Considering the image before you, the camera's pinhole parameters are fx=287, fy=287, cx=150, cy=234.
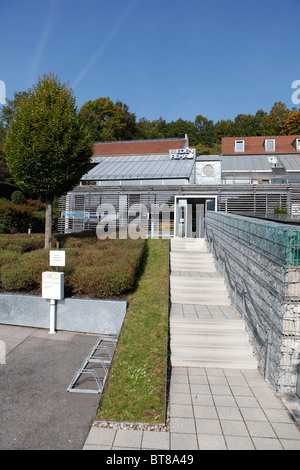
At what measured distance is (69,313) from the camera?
605 cm

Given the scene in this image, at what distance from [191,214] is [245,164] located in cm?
1433

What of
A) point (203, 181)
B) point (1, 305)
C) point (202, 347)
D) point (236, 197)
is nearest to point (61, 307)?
point (1, 305)

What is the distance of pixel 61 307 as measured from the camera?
6.08 m

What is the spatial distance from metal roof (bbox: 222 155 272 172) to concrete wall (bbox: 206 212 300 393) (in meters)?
23.0

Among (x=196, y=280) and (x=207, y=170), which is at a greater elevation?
(x=207, y=170)

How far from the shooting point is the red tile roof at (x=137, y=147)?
28.8 m

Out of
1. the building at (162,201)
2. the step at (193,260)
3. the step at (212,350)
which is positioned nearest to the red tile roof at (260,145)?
the building at (162,201)

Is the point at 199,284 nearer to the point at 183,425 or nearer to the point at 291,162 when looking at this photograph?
the point at 183,425

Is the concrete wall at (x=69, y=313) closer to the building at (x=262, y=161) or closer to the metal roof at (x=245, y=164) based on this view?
the building at (x=262, y=161)

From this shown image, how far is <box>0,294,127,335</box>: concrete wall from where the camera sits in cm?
593

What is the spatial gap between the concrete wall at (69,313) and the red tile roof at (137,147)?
2358 cm

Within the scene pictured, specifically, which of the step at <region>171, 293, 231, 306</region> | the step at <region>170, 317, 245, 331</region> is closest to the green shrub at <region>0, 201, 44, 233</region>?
the step at <region>171, 293, 231, 306</region>

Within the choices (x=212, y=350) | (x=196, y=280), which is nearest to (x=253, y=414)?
(x=212, y=350)
